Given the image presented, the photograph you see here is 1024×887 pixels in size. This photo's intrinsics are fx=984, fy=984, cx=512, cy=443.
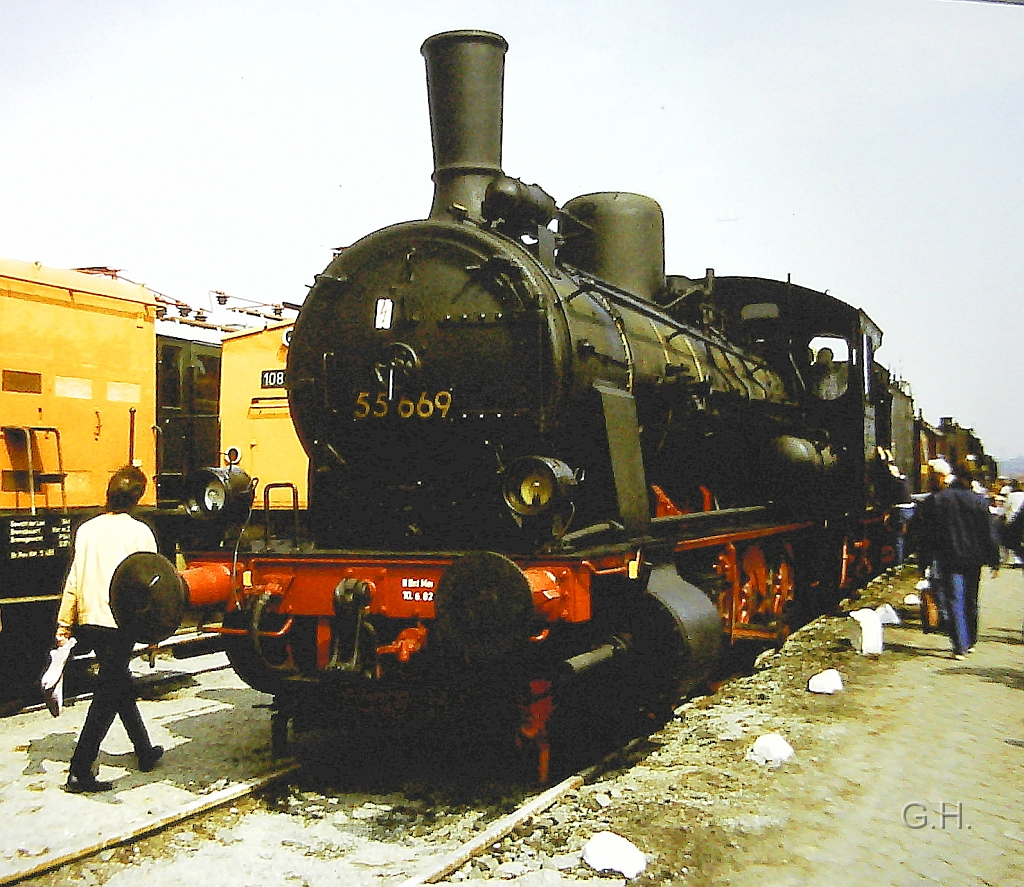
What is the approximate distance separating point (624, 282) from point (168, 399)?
5033 millimetres

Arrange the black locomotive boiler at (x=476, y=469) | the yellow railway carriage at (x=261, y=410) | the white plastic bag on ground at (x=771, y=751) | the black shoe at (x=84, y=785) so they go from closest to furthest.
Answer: the black locomotive boiler at (x=476, y=469) → the black shoe at (x=84, y=785) → the white plastic bag on ground at (x=771, y=751) → the yellow railway carriage at (x=261, y=410)

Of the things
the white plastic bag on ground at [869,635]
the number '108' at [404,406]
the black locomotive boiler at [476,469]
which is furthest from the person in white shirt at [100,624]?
the white plastic bag on ground at [869,635]

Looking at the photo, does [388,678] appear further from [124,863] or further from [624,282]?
[624,282]

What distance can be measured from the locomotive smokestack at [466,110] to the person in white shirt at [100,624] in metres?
2.60

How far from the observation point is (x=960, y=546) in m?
8.55

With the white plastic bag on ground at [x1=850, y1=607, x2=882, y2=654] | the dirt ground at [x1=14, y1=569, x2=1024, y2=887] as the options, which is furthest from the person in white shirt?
the white plastic bag on ground at [x1=850, y1=607, x2=882, y2=654]

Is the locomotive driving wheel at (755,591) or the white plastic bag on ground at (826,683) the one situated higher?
the locomotive driving wheel at (755,591)

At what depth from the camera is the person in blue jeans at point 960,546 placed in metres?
8.54

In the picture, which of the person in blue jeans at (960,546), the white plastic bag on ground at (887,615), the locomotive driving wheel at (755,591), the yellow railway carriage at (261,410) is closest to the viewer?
the locomotive driving wheel at (755,591)

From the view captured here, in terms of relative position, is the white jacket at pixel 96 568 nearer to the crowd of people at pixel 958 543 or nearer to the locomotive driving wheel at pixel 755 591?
the locomotive driving wheel at pixel 755 591

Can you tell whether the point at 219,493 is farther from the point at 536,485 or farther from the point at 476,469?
the point at 536,485

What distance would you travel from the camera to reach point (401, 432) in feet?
17.2
